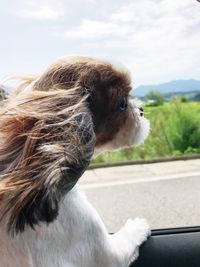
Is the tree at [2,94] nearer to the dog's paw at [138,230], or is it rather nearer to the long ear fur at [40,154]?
the long ear fur at [40,154]

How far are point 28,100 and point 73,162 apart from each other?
158 millimetres

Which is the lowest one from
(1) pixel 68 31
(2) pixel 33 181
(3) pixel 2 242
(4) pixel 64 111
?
(3) pixel 2 242

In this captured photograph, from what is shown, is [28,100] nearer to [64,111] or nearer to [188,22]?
[64,111]

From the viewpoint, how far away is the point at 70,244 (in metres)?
0.96

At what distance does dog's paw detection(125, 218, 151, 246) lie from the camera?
1193 millimetres

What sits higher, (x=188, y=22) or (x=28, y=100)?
(x=188, y=22)

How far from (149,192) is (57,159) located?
1231 mm

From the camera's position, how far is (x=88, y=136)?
90cm

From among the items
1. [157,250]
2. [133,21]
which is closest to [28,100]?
[157,250]

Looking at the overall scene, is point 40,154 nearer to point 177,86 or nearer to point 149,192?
point 177,86

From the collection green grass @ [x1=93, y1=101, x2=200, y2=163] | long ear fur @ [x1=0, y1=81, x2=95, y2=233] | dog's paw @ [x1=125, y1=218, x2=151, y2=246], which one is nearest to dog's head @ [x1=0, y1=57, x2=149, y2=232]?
long ear fur @ [x1=0, y1=81, x2=95, y2=233]

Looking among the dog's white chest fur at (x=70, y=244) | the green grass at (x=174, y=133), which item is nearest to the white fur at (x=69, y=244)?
the dog's white chest fur at (x=70, y=244)

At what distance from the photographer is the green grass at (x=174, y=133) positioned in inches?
81.8

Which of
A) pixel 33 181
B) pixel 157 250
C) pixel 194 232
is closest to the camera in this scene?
pixel 33 181
